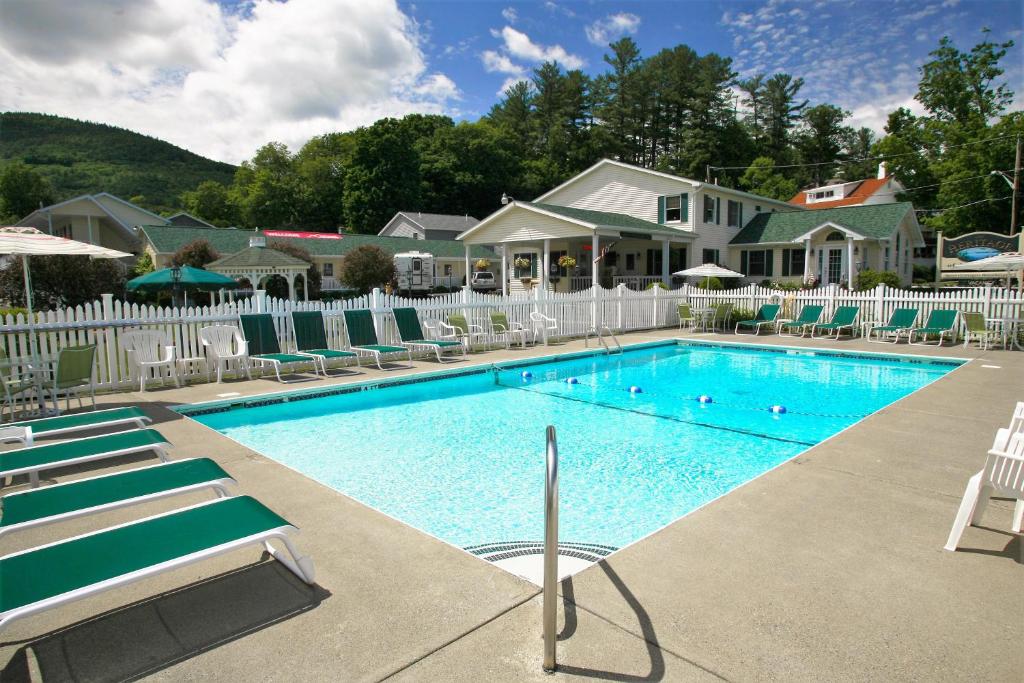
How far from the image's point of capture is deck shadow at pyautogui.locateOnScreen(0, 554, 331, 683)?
90.4 inches

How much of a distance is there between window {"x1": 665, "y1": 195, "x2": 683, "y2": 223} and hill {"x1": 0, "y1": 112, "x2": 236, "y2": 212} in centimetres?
5194

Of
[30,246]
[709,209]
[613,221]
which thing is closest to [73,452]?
[30,246]

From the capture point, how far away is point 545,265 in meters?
23.5

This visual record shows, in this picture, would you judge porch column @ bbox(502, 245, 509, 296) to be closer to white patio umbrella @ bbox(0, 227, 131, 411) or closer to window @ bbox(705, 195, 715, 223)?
window @ bbox(705, 195, 715, 223)

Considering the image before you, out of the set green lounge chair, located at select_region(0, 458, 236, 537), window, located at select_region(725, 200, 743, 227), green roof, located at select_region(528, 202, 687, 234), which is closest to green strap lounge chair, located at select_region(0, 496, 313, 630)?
green lounge chair, located at select_region(0, 458, 236, 537)

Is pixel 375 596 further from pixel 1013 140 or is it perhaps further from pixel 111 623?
pixel 1013 140

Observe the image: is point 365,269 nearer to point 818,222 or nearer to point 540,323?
point 540,323

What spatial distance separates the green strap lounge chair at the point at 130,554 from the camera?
88.4 inches

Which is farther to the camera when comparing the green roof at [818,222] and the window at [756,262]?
the window at [756,262]

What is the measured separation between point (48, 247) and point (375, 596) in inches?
246

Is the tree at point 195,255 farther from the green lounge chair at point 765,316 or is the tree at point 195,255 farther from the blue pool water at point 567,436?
the green lounge chair at point 765,316

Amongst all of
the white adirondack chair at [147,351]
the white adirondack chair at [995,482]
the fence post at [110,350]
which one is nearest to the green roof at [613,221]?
the white adirondack chair at [147,351]

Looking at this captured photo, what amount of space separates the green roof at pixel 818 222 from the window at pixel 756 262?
760mm

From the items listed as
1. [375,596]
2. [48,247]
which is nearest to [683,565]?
[375,596]
